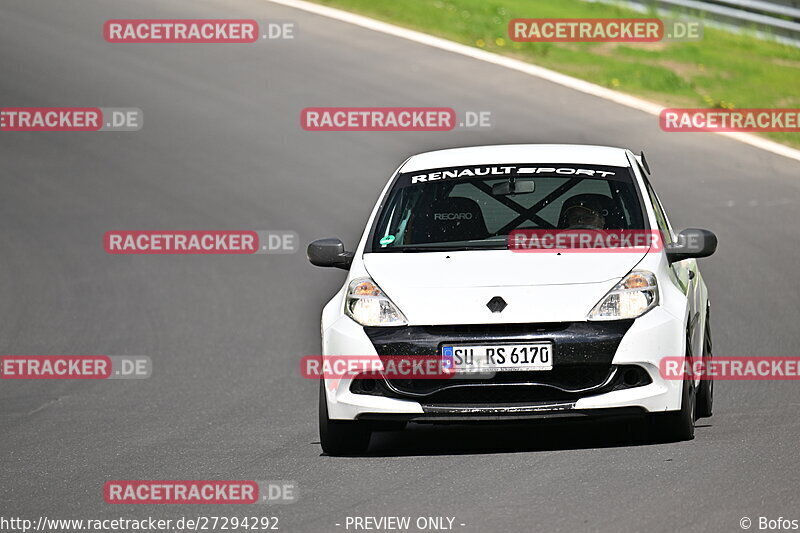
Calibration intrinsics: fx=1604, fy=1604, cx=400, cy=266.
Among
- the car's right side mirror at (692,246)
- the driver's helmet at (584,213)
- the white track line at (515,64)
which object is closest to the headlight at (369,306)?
the driver's helmet at (584,213)

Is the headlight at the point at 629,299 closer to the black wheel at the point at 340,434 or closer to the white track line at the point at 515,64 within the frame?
the black wheel at the point at 340,434

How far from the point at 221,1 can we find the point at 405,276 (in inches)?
811

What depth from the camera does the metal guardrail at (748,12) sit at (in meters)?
25.6

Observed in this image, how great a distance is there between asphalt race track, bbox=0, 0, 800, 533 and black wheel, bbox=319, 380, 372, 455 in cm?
10

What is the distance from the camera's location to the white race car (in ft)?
26.6

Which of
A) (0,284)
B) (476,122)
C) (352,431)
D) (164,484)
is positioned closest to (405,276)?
(352,431)

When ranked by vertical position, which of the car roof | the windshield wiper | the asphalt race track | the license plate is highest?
the car roof

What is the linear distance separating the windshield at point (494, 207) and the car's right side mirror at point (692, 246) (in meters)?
0.29

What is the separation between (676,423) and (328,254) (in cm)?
222

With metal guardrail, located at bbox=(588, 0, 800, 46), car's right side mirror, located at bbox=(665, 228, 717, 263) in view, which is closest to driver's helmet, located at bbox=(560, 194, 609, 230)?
car's right side mirror, located at bbox=(665, 228, 717, 263)

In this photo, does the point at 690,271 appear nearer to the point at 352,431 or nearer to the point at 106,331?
the point at 352,431

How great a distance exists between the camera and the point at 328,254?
363 inches

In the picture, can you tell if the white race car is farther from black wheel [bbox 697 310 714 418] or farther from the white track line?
the white track line

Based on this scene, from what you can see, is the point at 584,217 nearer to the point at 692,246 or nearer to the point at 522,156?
the point at 692,246
